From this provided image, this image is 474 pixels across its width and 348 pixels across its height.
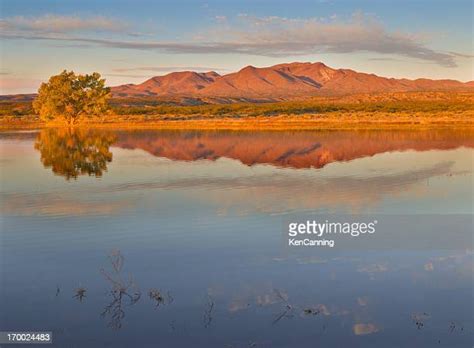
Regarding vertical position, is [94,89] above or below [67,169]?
above

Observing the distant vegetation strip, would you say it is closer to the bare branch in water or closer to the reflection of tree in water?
the reflection of tree in water

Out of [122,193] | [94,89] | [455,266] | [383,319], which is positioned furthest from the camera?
[94,89]

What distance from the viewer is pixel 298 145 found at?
39906 millimetres

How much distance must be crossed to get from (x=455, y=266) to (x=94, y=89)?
7307 cm

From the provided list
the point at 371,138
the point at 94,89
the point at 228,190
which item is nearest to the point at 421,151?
the point at 371,138

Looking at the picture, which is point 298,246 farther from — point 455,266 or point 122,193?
point 122,193

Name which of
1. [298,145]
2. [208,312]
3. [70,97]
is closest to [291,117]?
[70,97]

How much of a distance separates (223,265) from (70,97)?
2750 inches

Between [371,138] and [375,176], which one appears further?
[371,138]

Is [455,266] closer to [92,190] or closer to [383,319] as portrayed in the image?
[383,319]

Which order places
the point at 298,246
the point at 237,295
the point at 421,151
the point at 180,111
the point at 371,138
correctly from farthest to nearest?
the point at 180,111 → the point at 371,138 → the point at 421,151 → the point at 298,246 → the point at 237,295

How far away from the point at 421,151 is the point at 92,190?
21.4 metres

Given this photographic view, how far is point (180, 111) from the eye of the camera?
10275 centimetres

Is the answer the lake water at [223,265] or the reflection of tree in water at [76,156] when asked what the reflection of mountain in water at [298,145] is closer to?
the reflection of tree in water at [76,156]
